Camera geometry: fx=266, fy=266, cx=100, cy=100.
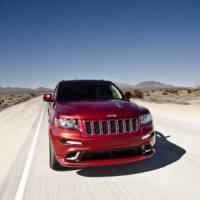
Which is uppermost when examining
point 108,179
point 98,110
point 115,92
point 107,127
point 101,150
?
point 115,92

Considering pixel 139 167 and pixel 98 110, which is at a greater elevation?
pixel 98 110

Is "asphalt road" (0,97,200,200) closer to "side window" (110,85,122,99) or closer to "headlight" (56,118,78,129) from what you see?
"headlight" (56,118,78,129)

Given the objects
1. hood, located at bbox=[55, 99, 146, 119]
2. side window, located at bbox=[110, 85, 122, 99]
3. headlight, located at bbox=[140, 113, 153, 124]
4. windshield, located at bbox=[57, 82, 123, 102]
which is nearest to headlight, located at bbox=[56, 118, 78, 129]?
hood, located at bbox=[55, 99, 146, 119]

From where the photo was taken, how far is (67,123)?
4688mm

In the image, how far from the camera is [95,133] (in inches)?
177

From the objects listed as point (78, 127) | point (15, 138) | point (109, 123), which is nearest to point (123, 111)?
point (109, 123)

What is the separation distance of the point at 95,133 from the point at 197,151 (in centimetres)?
316

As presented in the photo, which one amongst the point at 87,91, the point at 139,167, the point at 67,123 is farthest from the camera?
the point at 87,91

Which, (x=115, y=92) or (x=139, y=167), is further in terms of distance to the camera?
(x=115, y=92)

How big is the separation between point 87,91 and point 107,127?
7.77ft

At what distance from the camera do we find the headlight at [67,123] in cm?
461

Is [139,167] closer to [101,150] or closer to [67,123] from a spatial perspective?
[101,150]

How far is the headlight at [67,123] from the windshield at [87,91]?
1.35 metres

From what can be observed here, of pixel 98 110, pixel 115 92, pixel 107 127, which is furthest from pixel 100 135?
pixel 115 92
